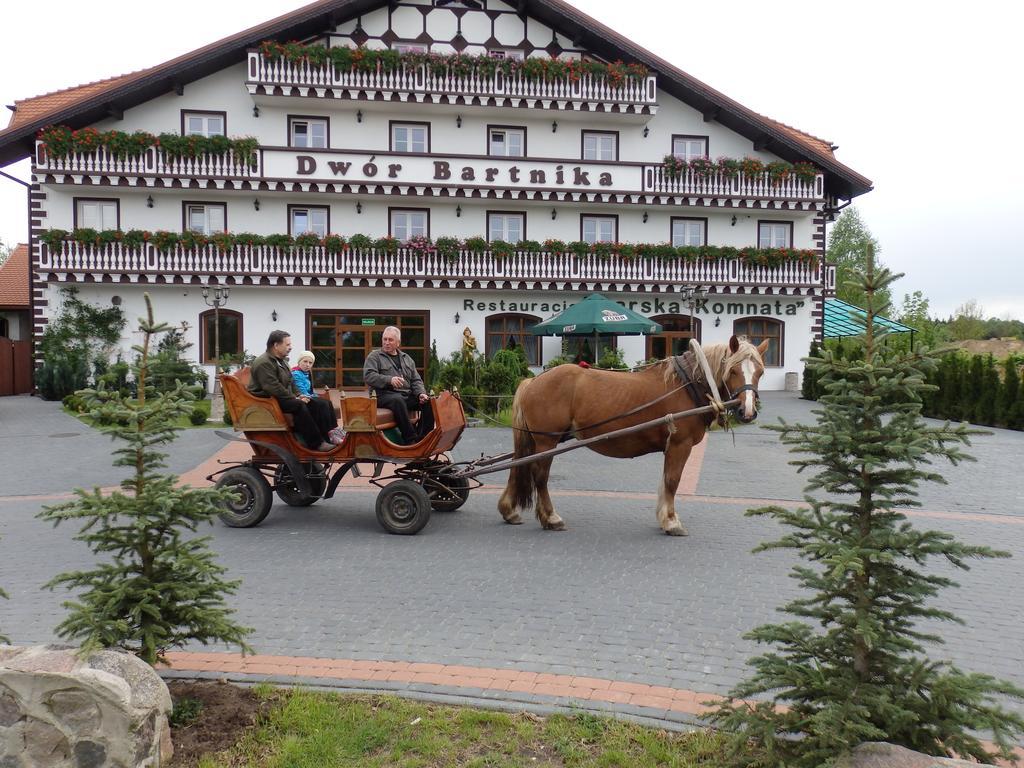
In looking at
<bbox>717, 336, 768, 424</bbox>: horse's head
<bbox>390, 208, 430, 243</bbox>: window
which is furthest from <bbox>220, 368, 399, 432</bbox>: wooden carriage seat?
<bbox>390, 208, 430, 243</bbox>: window

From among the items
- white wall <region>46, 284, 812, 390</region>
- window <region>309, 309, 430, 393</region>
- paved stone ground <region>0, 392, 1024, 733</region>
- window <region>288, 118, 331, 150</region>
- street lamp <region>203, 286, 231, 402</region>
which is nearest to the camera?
paved stone ground <region>0, 392, 1024, 733</region>

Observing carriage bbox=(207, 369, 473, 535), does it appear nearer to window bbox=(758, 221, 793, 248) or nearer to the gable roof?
the gable roof

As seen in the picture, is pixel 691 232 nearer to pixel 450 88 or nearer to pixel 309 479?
pixel 450 88

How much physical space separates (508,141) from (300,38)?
7.85m

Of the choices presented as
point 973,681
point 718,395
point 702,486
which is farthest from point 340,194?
point 973,681

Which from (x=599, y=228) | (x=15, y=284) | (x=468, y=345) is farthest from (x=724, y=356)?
(x=15, y=284)

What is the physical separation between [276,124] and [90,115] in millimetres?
5686

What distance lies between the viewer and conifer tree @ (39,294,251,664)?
3.49 metres

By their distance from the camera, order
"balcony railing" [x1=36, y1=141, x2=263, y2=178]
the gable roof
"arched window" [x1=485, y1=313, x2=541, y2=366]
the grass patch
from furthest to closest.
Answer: "arched window" [x1=485, y1=313, x2=541, y2=366] → the gable roof → "balcony railing" [x1=36, y1=141, x2=263, y2=178] → the grass patch

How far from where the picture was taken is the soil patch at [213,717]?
3.39m

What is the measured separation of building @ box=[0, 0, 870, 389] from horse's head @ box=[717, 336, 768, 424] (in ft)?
55.0

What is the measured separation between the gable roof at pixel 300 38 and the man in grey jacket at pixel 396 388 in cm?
2044

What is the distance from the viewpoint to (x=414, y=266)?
83.5 feet

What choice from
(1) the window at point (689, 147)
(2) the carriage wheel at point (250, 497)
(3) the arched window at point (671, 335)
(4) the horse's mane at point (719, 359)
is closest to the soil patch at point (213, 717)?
(2) the carriage wheel at point (250, 497)
